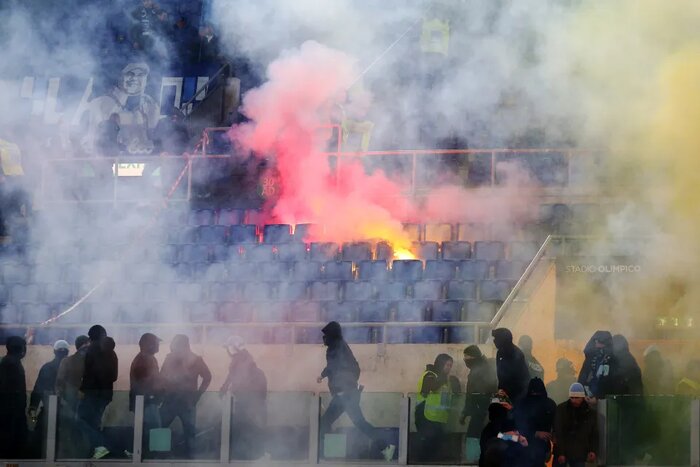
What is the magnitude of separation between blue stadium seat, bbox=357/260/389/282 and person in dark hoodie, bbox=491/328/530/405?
5.09 meters

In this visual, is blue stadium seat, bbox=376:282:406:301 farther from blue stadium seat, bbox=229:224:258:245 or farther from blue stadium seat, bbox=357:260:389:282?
blue stadium seat, bbox=229:224:258:245

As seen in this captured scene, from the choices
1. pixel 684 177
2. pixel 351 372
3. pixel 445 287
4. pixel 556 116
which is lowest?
pixel 351 372

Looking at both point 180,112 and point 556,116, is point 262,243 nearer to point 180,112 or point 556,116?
point 556,116

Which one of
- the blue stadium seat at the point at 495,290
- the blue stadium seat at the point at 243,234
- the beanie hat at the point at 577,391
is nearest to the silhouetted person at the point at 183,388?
the beanie hat at the point at 577,391

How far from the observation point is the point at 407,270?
15984 mm

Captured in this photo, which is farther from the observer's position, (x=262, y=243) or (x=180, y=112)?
(x=180, y=112)

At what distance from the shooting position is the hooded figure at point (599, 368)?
10945 mm

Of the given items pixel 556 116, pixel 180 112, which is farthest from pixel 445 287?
pixel 180 112

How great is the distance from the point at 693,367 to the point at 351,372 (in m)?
3.27

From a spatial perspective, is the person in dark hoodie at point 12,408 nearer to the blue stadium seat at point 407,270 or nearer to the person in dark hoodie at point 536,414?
the person in dark hoodie at point 536,414

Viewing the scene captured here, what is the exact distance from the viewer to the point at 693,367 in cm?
1126

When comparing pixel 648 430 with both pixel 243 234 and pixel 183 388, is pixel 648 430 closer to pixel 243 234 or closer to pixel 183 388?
pixel 183 388

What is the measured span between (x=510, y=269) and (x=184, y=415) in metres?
5.90

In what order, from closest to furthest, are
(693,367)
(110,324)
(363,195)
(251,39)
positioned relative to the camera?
(693,367) → (110,324) → (363,195) → (251,39)
